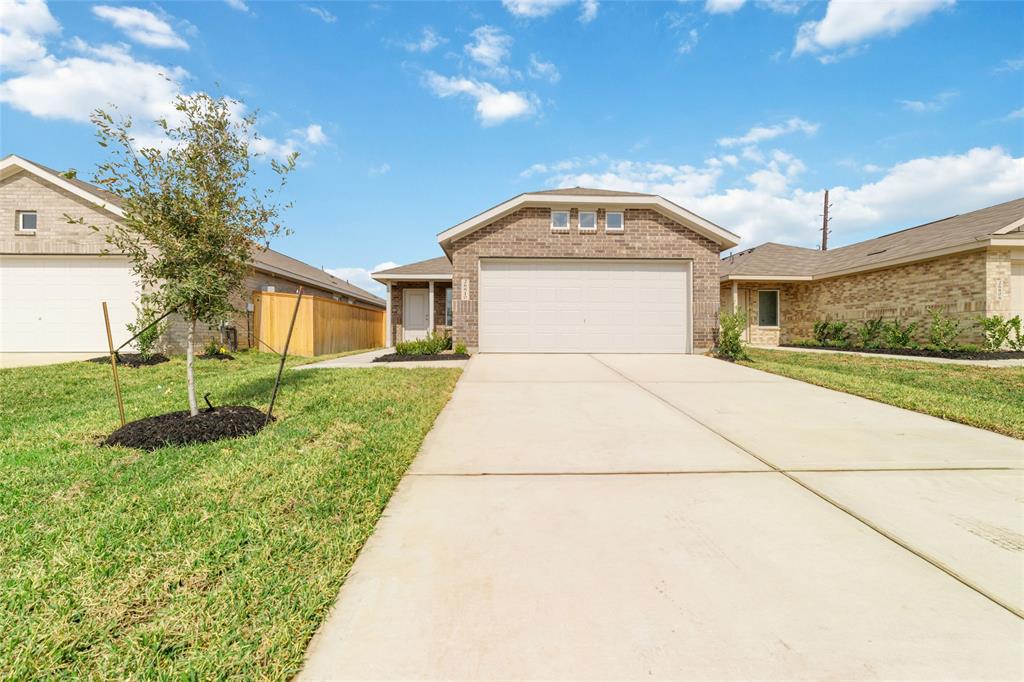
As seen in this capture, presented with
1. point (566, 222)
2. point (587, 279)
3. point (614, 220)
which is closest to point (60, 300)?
point (566, 222)

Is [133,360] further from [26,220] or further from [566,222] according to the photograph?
[566,222]

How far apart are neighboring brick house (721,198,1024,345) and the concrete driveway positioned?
11.3 metres

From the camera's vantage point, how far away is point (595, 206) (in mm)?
11617

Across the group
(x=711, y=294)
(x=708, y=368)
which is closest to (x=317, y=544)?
(x=708, y=368)

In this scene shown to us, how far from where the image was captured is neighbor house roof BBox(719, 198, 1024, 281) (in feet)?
37.9

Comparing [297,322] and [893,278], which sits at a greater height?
[893,278]

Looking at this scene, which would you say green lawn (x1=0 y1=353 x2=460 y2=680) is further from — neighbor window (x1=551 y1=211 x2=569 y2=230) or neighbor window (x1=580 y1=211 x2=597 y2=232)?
neighbor window (x1=580 y1=211 x2=597 y2=232)

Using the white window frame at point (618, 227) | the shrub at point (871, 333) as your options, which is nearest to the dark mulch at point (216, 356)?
the white window frame at point (618, 227)

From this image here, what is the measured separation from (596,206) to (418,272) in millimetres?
7708

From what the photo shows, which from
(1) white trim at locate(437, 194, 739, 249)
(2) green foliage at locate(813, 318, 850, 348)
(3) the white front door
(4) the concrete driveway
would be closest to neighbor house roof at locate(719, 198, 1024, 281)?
(2) green foliage at locate(813, 318, 850, 348)

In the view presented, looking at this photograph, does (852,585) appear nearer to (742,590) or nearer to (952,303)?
(742,590)

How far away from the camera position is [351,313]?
1798 centimetres

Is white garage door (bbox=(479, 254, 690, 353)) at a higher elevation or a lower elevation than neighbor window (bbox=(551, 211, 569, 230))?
lower

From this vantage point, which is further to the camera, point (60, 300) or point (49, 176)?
point (49, 176)
